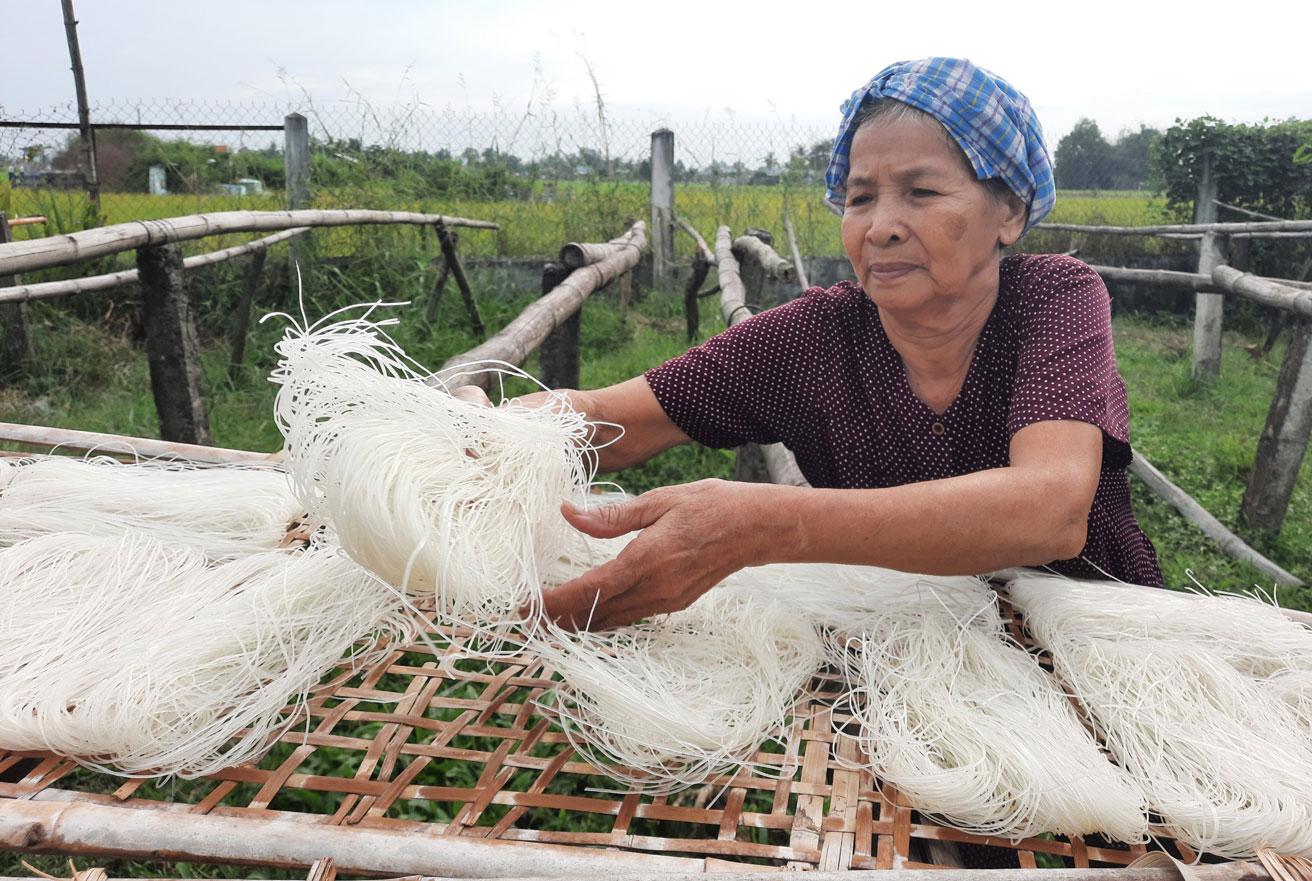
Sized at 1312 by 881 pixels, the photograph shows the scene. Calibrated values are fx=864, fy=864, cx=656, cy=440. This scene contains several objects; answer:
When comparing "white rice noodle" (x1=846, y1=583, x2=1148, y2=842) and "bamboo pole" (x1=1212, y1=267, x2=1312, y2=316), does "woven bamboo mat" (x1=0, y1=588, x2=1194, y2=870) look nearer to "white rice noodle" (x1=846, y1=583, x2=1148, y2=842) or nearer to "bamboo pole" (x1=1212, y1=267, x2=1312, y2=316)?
"white rice noodle" (x1=846, y1=583, x2=1148, y2=842)

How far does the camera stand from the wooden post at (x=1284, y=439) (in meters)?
3.75

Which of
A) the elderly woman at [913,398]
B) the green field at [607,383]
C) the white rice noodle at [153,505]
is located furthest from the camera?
the green field at [607,383]

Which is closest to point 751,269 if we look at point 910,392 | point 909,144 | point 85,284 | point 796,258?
point 796,258

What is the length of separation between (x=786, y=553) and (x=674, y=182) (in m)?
8.98

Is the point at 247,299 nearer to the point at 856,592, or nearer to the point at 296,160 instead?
the point at 296,160

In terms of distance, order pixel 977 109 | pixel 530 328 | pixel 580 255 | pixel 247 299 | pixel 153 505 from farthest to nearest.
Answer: pixel 247 299 → pixel 580 255 → pixel 530 328 → pixel 153 505 → pixel 977 109

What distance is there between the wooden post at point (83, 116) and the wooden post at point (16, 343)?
142 centimetres

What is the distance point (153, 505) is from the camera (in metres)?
1.95

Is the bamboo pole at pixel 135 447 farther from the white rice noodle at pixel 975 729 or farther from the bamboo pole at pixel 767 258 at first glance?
the bamboo pole at pixel 767 258

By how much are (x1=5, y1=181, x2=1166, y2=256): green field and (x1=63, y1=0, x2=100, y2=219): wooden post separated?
0.15 metres

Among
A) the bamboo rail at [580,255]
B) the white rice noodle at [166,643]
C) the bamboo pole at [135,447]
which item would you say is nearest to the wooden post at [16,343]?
the bamboo rail at [580,255]

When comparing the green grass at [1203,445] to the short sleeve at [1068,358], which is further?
the green grass at [1203,445]

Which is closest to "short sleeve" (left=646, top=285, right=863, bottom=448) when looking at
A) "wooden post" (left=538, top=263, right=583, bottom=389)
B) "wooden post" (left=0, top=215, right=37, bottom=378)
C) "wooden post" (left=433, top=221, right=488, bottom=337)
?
"wooden post" (left=538, top=263, right=583, bottom=389)

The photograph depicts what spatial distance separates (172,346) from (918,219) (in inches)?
115
